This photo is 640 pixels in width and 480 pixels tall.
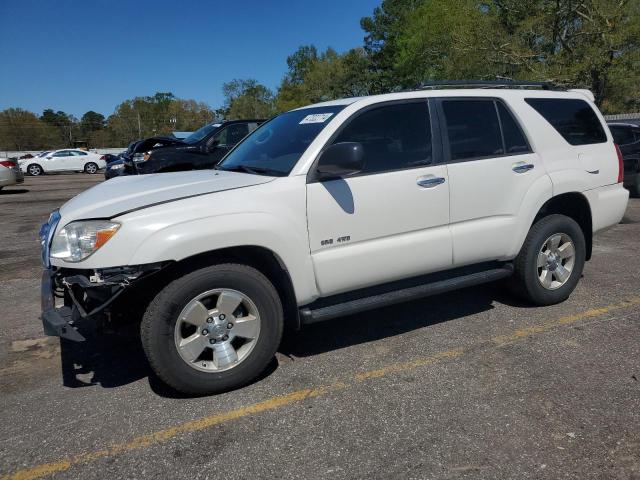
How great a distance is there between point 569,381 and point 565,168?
6.64 ft

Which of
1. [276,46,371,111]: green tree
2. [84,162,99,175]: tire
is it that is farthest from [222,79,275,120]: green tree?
[84,162,99,175]: tire

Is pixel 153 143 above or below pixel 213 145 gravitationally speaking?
above

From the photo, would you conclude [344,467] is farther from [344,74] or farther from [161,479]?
[344,74]

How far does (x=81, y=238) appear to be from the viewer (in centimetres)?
292

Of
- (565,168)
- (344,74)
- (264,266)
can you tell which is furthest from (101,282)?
(344,74)

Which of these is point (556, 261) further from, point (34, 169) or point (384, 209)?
point (34, 169)

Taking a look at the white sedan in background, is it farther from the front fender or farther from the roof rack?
the front fender

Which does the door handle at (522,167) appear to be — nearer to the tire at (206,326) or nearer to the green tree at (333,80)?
the tire at (206,326)

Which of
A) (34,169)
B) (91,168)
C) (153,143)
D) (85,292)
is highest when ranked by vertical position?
(34,169)

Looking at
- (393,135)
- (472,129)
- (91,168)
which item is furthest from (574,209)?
(91,168)

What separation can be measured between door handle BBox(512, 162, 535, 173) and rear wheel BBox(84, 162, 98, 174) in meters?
29.4

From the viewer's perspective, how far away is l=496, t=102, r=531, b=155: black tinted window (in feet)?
13.8

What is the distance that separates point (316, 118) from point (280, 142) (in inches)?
13.2

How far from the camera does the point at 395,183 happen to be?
359 centimetres
